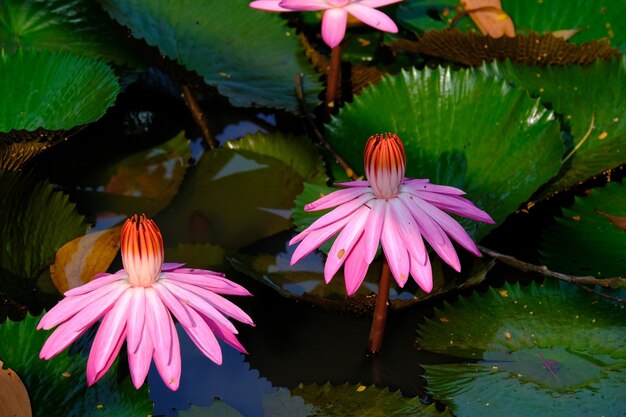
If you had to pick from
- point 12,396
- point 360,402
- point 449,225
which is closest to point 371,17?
point 449,225

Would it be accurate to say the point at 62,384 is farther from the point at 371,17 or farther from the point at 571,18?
the point at 571,18

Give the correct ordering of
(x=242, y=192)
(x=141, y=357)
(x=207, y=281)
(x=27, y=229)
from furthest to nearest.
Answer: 1. (x=242, y=192)
2. (x=27, y=229)
3. (x=207, y=281)
4. (x=141, y=357)

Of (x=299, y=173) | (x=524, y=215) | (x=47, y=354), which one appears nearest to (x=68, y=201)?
(x=299, y=173)

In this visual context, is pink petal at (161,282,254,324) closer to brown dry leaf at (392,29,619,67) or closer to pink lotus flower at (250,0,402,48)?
pink lotus flower at (250,0,402,48)

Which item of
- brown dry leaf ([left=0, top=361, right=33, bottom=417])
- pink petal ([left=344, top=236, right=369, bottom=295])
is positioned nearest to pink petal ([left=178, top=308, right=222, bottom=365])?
pink petal ([left=344, top=236, right=369, bottom=295])

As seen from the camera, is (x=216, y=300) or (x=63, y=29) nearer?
(x=216, y=300)

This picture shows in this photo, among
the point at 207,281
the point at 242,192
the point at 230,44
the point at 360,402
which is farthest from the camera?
the point at 230,44
